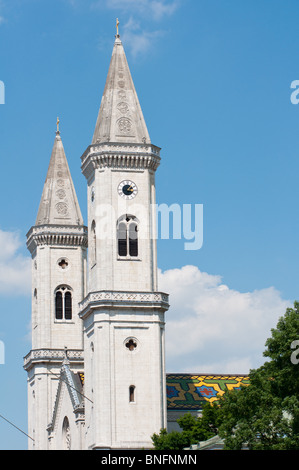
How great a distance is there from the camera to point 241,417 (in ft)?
235

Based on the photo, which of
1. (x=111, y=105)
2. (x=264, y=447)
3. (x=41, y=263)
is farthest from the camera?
(x=41, y=263)

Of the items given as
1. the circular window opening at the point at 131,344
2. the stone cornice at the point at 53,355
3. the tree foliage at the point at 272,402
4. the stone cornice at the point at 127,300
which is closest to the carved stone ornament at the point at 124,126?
the stone cornice at the point at 127,300

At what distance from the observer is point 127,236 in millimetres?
91312

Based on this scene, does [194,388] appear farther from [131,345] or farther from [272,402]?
[272,402]

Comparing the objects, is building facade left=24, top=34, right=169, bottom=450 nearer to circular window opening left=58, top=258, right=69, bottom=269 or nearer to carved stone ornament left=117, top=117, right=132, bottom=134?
carved stone ornament left=117, top=117, right=132, bottom=134

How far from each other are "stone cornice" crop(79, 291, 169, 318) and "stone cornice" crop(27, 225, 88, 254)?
2292cm

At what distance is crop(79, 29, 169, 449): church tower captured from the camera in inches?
3452

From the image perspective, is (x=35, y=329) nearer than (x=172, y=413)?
No

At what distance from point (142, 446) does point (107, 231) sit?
1541 centimetres

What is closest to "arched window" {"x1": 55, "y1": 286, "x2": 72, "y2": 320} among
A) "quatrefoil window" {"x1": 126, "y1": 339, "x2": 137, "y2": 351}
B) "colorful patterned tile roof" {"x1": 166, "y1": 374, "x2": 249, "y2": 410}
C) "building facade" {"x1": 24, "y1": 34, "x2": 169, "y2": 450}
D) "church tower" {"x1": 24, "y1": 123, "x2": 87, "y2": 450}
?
"church tower" {"x1": 24, "y1": 123, "x2": 87, "y2": 450}

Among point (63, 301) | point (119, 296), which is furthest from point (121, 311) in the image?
→ point (63, 301)

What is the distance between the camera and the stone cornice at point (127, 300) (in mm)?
88938
